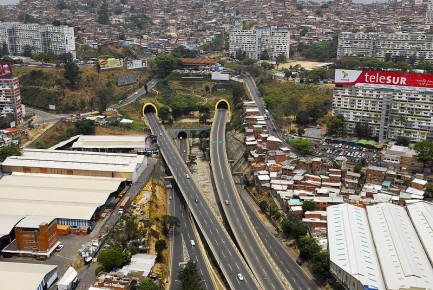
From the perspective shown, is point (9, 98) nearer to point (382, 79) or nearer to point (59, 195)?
point (59, 195)

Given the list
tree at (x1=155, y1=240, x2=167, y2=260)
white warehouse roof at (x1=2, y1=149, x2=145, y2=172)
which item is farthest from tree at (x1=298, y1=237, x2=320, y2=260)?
white warehouse roof at (x1=2, y1=149, x2=145, y2=172)

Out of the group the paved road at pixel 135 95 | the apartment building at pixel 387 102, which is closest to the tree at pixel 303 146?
the apartment building at pixel 387 102

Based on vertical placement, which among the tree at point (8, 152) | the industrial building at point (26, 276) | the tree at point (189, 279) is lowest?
the tree at point (189, 279)

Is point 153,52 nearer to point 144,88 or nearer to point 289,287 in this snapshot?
point 144,88

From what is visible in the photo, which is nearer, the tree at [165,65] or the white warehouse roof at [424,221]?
the white warehouse roof at [424,221]

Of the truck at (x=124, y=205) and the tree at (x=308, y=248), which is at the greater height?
the truck at (x=124, y=205)

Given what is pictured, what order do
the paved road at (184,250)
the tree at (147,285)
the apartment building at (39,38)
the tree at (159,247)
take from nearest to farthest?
the tree at (147,285), the paved road at (184,250), the tree at (159,247), the apartment building at (39,38)

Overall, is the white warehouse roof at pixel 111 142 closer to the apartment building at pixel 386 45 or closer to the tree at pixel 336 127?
the tree at pixel 336 127
